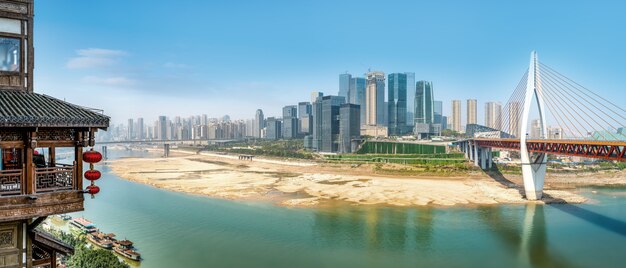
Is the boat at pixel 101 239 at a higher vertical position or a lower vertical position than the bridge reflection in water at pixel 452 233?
higher

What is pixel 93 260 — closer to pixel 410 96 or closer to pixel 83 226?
pixel 83 226

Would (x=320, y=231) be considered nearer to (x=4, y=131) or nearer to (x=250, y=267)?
(x=250, y=267)

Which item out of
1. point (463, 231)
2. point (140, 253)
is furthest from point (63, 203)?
point (463, 231)

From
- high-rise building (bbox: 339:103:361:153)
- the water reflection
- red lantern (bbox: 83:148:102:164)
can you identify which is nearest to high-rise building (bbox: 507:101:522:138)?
the water reflection

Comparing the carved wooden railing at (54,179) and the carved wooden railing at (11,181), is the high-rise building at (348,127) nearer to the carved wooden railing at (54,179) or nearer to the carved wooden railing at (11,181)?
the carved wooden railing at (54,179)

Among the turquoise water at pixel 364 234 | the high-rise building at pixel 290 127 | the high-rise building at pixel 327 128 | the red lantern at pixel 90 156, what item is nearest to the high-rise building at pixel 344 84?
the high-rise building at pixel 290 127

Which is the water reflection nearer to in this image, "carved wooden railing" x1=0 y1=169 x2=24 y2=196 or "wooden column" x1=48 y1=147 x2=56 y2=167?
"wooden column" x1=48 y1=147 x2=56 y2=167
